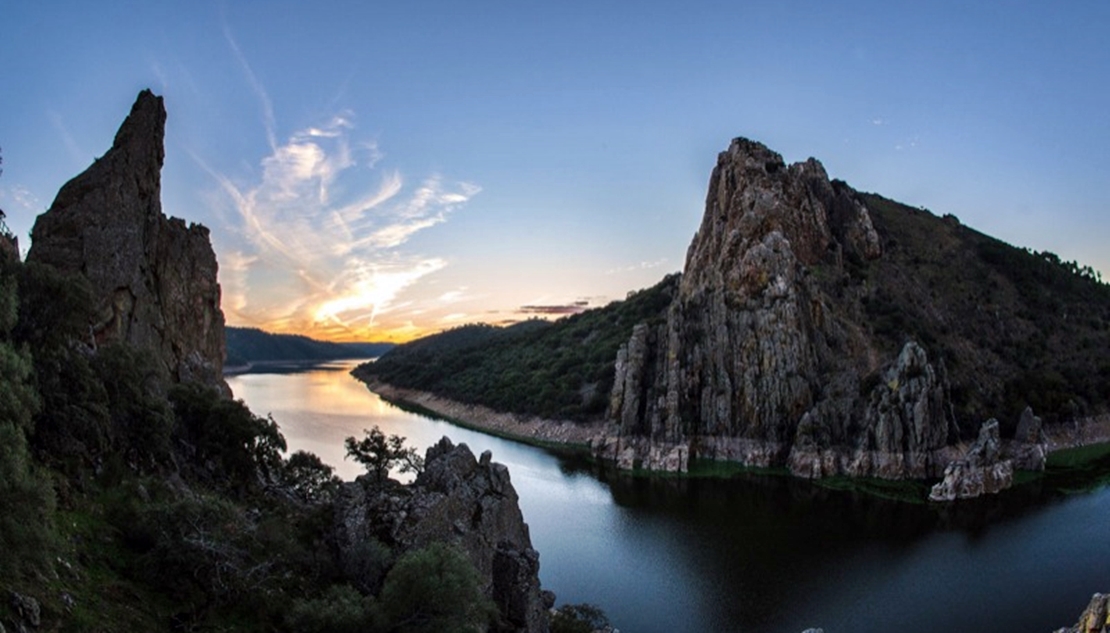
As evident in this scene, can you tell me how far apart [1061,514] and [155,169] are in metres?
67.9

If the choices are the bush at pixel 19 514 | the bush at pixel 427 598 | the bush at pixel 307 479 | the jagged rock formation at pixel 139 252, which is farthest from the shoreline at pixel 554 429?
the bush at pixel 19 514

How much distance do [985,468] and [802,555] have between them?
1153 inches

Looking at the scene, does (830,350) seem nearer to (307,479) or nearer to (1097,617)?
(1097,617)

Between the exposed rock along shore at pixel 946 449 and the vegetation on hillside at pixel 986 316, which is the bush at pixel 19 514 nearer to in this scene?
the exposed rock along shore at pixel 946 449

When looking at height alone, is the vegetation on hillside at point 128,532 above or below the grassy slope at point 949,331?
below

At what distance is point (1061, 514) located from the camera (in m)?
54.0

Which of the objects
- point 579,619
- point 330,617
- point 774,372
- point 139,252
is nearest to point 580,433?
point 774,372

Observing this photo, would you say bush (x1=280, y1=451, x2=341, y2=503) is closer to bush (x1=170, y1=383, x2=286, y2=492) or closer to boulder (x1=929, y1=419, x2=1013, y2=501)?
bush (x1=170, y1=383, x2=286, y2=492)

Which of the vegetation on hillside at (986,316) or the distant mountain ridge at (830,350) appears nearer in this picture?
the distant mountain ridge at (830,350)

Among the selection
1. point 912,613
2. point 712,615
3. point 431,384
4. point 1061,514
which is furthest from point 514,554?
point 431,384

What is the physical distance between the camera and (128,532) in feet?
67.5

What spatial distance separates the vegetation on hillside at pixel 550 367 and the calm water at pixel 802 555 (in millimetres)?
32500

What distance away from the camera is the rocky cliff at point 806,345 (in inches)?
2808

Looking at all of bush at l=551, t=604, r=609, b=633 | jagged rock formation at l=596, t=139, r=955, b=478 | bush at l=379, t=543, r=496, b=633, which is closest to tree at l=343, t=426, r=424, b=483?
bush at l=551, t=604, r=609, b=633
